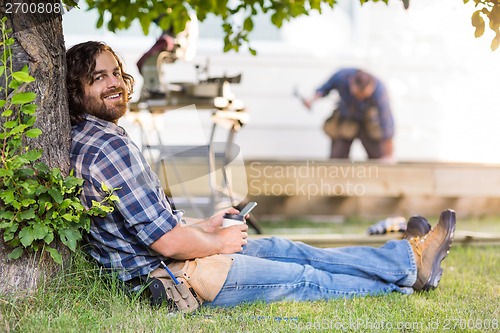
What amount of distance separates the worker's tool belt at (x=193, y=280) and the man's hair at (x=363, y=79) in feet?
15.4

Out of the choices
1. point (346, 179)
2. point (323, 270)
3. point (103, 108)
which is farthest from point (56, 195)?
point (346, 179)

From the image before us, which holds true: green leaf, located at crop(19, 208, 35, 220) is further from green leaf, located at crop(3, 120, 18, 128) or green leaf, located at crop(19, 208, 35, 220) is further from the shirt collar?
the shirt collar

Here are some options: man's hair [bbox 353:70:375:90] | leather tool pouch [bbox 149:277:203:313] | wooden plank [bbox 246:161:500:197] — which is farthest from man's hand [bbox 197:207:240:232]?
man's hair [bbox 353:70:375:90]

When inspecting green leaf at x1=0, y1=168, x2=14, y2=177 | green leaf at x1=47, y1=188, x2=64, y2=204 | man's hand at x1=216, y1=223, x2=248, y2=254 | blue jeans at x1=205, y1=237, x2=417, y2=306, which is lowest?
blue jeans at x1=205, y1=237, x2=417, y2=306

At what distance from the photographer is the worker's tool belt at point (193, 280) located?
8.63 ft

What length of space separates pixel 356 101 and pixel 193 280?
16.3 feet

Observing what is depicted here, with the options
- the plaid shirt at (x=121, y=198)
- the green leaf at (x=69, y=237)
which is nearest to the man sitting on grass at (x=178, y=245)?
the plaid shirt at (x=121, y=198)

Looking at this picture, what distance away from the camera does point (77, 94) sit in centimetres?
279

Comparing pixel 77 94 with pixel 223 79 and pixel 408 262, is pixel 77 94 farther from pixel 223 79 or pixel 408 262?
pixel 223 79

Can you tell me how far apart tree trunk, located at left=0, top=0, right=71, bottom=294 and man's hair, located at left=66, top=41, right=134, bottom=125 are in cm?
5

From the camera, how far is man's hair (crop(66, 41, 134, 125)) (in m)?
2.78

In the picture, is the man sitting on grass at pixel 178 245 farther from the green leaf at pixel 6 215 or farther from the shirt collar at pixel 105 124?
the green leaf at pixel 6 215

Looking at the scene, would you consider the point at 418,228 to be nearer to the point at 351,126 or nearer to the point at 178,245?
the point at 178,245

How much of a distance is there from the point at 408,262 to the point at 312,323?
0.72m
